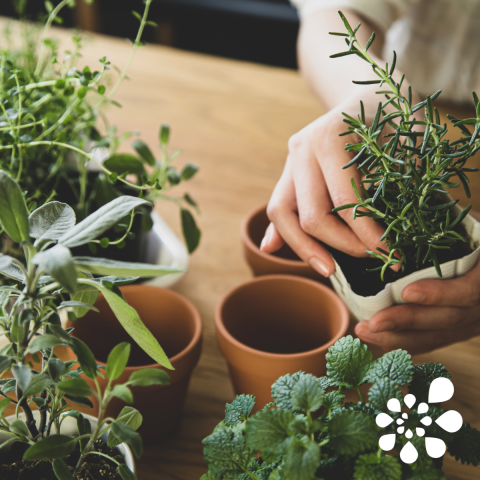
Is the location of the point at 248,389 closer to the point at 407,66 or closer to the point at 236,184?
the point at 236,184

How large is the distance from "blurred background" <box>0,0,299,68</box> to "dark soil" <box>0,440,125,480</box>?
85.0 inches

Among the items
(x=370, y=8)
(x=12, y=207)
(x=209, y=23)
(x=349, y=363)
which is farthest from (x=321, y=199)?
(x=209, y=23)

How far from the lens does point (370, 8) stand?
1051mm

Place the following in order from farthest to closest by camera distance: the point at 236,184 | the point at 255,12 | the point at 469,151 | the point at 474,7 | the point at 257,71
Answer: the point at 255,12 < the point at 257,71 < the point at 474,7 < the point at 236,184 < the point at 469,151

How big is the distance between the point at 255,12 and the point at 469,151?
207 centimetres

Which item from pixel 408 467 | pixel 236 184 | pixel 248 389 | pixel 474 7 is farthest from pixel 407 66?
pixel 408 467

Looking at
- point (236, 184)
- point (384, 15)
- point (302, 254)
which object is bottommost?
point (236, 184)

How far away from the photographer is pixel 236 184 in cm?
99

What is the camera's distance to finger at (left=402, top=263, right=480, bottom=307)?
533 millimetres

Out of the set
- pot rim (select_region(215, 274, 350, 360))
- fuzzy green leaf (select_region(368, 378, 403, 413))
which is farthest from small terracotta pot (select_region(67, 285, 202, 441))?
fuzzy green leaf (select_region(368, 378, 403, 413))

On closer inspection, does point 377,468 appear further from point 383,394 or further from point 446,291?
point 446,291

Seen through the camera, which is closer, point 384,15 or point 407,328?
point 407,328

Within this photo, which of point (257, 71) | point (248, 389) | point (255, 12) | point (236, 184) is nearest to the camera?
point (248, 389)

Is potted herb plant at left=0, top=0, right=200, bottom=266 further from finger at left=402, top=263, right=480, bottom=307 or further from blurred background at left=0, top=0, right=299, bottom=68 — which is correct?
blurred background at left=0, top=0, right=299, bottom=68
